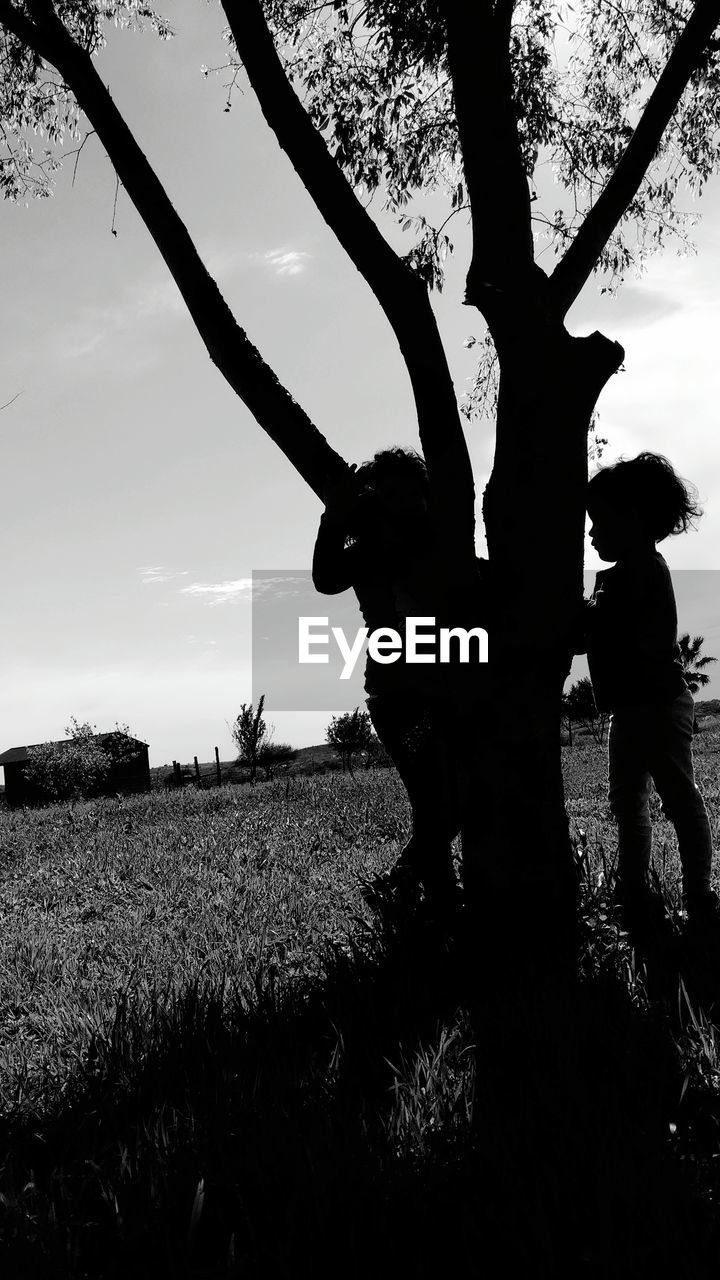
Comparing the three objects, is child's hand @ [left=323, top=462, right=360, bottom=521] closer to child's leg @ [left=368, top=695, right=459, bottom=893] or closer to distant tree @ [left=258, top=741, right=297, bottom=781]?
child's leg @ [left=368, top=695, right=459, bottom=893]

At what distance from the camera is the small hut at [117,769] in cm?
5638

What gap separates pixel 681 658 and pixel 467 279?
2154mm

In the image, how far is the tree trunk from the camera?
3410mm

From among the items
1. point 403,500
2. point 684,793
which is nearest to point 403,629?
point 403,500

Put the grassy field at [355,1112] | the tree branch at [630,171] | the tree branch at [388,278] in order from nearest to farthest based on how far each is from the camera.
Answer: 1. the grassy field at [355,1112]
2. the tree branch at [388,278]
3. the tree branch at [630,171]

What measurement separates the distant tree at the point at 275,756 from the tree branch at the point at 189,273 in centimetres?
4657

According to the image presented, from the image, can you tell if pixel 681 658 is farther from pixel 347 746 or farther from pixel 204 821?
pixel 347 746

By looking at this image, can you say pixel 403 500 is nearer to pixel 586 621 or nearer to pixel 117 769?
pixel 586 621

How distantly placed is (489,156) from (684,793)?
3.23m

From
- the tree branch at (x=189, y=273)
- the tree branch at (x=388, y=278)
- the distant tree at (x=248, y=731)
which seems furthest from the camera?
the distant tree at (x=248, y=731)

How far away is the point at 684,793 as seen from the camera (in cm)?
382

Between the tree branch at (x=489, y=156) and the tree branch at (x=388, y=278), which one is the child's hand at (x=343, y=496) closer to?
the tree branch at (x=388, y=278)

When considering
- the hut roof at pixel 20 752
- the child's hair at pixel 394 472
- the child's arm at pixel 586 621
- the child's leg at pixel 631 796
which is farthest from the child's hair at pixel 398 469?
the hut roof at pixel 20 752


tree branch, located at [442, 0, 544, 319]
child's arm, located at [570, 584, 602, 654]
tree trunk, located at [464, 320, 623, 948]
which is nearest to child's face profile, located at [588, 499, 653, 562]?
child's arm, located at [570, 584, 602, 654]
